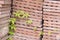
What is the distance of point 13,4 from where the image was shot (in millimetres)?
3555

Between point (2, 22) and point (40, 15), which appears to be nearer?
point (2, 22)

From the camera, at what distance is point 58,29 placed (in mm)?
3447

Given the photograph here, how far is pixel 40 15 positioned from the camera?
350 cm

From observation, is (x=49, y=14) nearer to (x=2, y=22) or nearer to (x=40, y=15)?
(x=40, y=15)

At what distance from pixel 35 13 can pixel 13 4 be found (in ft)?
1.41

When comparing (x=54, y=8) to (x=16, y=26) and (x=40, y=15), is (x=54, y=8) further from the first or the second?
(x=16, y=26)

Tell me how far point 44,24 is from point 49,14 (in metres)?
0.20

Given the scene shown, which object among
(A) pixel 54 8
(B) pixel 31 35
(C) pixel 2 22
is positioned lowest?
(B) pixel 31 35

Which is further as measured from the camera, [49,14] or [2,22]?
[49,14]

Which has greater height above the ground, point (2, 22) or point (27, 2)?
point (27, 2)

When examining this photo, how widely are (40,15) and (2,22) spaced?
70 centimetres

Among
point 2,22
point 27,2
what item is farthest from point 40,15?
point 2,22

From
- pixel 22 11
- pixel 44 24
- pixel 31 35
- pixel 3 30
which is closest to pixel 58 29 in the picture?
pixel 44 24

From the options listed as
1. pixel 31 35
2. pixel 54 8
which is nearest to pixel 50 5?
pixel 54 8
